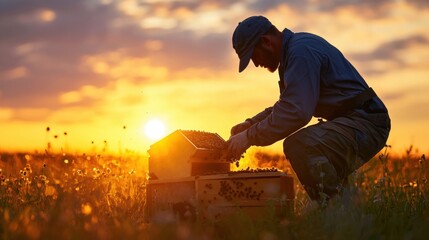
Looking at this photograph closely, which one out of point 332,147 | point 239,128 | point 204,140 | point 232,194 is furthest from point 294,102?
Answer: point 204,140

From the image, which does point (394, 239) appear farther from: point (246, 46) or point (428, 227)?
point (246, 46)

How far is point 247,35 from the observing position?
6.40 meters

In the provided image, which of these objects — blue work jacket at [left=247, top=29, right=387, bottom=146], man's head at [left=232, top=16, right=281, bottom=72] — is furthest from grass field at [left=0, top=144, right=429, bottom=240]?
man's head at [left=232, top=16, right=281, bottom=72]

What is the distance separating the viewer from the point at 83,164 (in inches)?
371

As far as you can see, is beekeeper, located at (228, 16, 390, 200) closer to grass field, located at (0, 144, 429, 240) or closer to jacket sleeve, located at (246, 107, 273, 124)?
grass field, located at (0, 144, 429, 240)

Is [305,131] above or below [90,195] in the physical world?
above

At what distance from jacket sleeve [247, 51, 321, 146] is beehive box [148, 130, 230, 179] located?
2.78 feet

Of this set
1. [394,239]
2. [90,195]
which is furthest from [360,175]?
[90,195]

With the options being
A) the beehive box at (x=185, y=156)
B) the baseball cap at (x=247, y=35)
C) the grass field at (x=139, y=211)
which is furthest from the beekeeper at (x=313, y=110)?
the beehive box at (x=185, y=156)

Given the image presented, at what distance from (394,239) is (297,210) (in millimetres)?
2215

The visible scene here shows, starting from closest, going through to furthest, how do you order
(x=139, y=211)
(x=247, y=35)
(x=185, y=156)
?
(x=247, y=35) < (x=185, y=156) < (x=139, y=211)

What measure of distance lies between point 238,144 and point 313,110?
2.95 feet

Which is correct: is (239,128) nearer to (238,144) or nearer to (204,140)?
(204,140)

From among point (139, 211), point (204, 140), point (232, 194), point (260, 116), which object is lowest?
point (139, 211)
